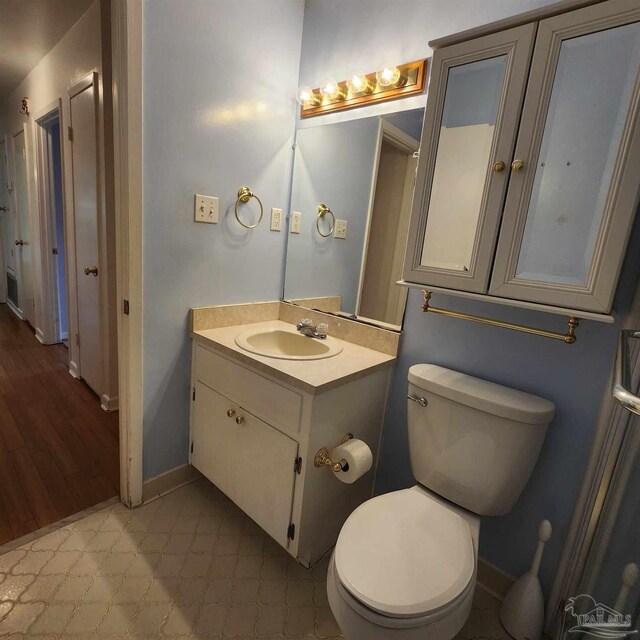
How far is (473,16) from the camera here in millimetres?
1201

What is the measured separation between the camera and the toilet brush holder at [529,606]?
44.8 inches

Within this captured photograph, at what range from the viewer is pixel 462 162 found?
108 cm

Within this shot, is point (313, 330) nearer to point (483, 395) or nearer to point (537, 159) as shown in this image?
point (483, 395)

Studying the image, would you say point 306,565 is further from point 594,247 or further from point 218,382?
point 594,247

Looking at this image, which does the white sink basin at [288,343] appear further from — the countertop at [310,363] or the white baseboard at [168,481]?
the white baseboard at [168,481]

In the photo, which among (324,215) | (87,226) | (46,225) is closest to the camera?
(324,215)

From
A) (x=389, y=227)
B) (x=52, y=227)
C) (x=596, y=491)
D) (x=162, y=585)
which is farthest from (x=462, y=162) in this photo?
(x=52, y=227)

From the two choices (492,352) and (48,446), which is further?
(48,446)

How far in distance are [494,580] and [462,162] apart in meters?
1.44

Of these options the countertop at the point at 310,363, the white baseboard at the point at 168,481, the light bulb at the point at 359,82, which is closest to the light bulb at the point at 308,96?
the light bulb at the point at 359,82

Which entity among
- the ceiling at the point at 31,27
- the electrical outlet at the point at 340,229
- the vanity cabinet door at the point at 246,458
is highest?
the ceiling at the point at 31,27

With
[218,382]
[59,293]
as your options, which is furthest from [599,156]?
[59,293]

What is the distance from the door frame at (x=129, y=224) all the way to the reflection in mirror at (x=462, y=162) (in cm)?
101

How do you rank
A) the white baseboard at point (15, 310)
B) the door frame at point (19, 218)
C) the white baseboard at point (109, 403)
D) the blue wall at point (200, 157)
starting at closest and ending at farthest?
the blue wall at point (200, 157), the white baseboard at point (109, 403), the door frame at point (19, 218), the white baseboard at point (15, 310)
